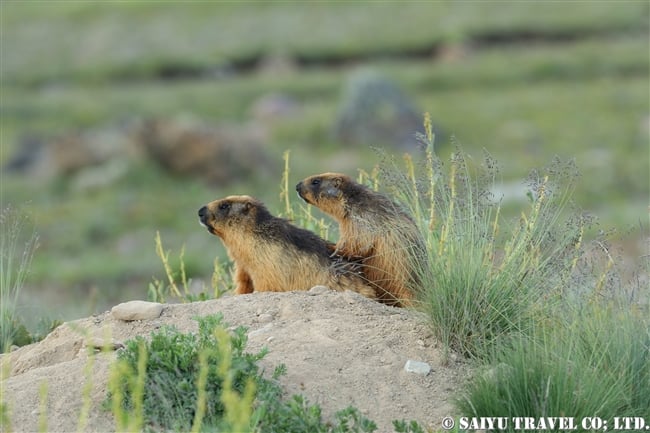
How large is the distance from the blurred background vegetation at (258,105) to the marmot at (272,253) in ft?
7.51

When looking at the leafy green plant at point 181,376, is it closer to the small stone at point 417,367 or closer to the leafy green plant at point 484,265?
the small stone at point 417,367

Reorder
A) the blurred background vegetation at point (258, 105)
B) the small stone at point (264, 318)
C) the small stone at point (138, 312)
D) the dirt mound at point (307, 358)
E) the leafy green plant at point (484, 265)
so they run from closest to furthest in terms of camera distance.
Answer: the dirt mound at point (307, 358), the leafy green plant at point (484, 265), the small stone at point (264, 318), the small stone at point (138, 312), the blurred background vegetation at point (258, 105)

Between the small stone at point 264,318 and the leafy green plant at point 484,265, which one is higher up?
the leafy green plant at point 484,265

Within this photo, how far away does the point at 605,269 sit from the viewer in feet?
23.7

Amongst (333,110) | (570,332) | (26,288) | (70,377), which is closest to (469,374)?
(570,332)

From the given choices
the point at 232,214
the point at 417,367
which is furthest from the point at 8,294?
the point at 417,367

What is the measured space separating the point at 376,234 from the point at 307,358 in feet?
5.46

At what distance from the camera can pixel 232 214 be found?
8.59 meters

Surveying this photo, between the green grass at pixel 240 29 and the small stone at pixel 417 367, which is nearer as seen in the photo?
the small stone at pixel 417 367

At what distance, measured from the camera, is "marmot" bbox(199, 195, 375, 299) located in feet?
26.4

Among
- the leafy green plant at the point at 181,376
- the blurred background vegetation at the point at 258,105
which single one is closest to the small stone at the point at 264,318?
the leafy green plant at the point at 181,376

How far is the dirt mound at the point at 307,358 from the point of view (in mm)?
6227

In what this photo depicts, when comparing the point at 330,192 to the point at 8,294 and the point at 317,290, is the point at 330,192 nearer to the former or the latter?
the point at 317,290

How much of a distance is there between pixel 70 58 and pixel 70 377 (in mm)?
38249
